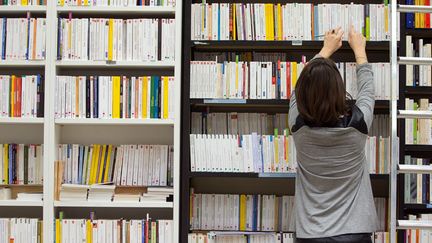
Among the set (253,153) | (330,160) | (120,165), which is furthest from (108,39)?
(330,160)

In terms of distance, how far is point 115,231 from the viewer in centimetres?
321

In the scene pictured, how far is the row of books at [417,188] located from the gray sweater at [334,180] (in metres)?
0.64

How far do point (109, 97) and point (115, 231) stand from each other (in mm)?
780

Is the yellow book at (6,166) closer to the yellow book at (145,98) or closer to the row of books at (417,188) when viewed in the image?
the yellow book at (145,98)

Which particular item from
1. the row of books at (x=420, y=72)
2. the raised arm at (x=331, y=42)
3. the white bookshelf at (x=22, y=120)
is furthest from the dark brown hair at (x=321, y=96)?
the white bookshelf at (x=22, y=120)

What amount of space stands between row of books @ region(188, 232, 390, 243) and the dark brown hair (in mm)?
931

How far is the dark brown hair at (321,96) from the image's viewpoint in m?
2.49

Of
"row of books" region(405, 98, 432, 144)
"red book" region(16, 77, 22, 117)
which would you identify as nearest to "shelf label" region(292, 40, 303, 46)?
"row of books" region(405, 98, 432, 144)

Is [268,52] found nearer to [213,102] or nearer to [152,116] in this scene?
[213,102]

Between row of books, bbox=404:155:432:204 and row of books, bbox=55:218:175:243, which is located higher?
row of books, bbox=404:155:432:204

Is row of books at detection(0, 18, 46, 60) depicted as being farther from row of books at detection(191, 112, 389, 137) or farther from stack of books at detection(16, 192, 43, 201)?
row of books at detection(191, 112, 389, 137)

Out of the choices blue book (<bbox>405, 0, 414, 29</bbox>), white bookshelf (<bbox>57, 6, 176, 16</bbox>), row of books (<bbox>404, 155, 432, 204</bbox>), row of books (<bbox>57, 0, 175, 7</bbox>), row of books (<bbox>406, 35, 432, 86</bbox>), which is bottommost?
row of books (<bbox>404, 155, 432, 204</bbox>)

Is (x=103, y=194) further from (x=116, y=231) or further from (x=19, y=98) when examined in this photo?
(x=19, y=98)

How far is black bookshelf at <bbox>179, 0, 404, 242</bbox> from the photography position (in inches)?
126
